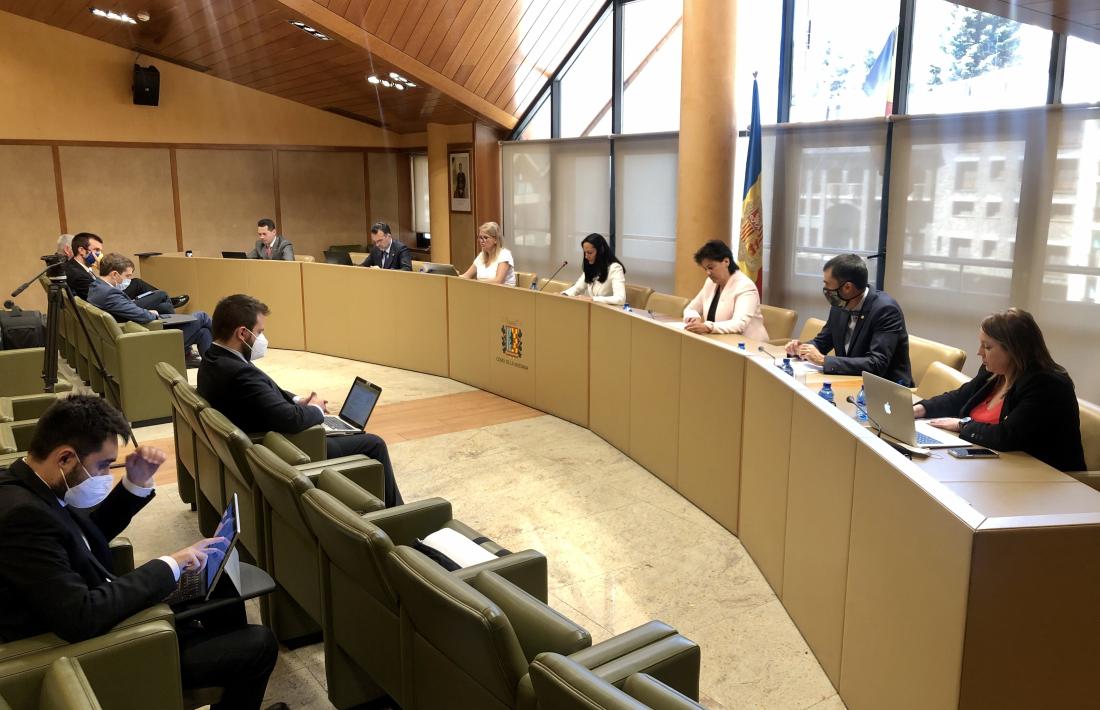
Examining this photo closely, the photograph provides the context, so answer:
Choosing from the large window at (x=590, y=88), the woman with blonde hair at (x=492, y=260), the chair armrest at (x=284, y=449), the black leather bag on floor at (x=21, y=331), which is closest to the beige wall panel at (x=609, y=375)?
the woman with blonde hair at (x=492, y=260)

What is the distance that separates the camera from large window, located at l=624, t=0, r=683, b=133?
9.72 meters

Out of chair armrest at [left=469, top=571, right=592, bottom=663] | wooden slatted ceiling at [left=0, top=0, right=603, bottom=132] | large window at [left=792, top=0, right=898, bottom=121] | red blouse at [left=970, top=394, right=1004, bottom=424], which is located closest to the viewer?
chair armrest at [left=469, top=571, right=592, bottom=663]

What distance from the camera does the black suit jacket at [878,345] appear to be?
14.9 ft

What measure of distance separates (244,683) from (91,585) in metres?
0.60

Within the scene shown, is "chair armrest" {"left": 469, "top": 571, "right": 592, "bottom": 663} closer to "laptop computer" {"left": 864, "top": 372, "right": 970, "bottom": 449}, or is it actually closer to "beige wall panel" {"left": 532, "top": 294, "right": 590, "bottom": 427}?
"laptop computer" {"left": 864, "top": 372, "right": 970, "bottom": 449}

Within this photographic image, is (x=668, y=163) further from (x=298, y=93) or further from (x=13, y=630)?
(x=13, y=630)

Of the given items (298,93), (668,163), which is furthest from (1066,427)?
(298,93)

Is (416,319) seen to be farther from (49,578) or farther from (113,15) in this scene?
(49,578)

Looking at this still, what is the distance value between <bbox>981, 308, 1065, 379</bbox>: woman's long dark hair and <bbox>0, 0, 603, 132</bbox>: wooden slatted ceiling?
22.8ft

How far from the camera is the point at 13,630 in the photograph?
2.34 metres

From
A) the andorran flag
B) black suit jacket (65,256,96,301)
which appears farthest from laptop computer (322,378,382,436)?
the andorran flag

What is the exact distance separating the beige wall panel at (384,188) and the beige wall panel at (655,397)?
10293 mm

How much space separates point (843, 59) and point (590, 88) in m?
3.85

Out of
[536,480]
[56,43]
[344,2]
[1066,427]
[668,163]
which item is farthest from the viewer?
[56,43]
